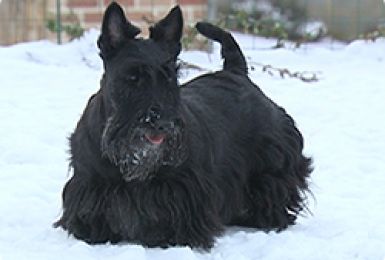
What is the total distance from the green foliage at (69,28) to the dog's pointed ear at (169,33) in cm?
510

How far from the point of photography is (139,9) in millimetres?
8992

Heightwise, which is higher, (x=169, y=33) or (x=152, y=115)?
Result: (x=169, y=33)

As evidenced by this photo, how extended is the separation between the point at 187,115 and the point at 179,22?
376 mm

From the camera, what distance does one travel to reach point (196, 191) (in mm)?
3732

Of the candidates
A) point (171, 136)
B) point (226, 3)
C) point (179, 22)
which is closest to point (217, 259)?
point (171, 136)

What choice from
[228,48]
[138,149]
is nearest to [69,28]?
[228,48]

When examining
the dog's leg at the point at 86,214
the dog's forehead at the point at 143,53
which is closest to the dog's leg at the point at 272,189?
the dog's leg at the point at 86,214

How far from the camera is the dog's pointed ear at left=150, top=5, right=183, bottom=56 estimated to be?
3666 millimetres

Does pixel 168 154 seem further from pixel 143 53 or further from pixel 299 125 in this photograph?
pixel 299 125

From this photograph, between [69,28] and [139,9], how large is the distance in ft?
2.35

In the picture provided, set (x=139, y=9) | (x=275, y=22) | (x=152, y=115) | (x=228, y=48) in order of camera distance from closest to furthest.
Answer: (x=152, y=115)
(x=228, y=48)
(x=139, y=9)
(x=275, y=22)

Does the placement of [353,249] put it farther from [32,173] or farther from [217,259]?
[32,173]

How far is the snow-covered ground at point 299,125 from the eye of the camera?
372 centimetres

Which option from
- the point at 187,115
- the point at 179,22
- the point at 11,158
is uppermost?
the point at 179,22
